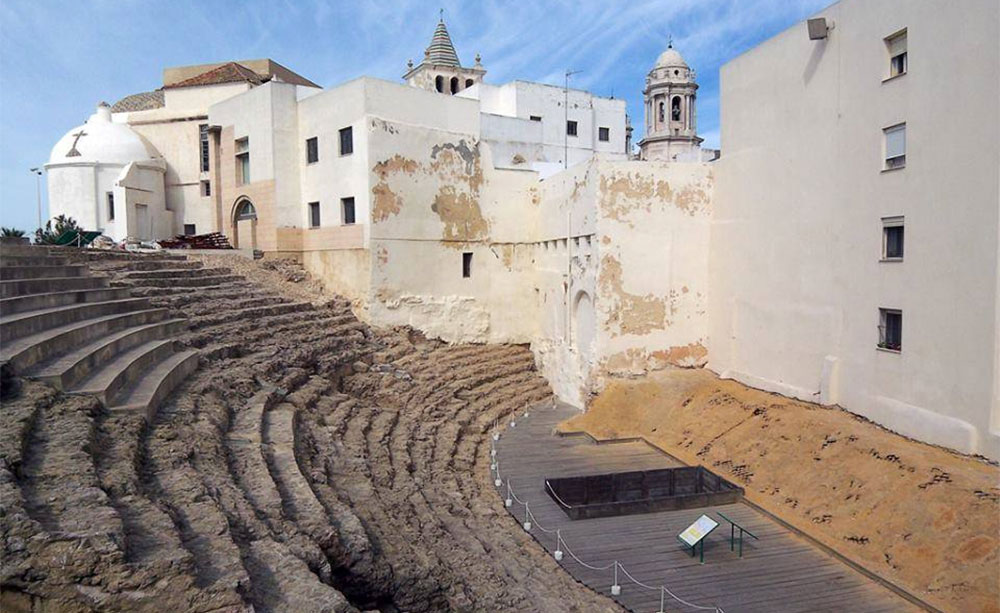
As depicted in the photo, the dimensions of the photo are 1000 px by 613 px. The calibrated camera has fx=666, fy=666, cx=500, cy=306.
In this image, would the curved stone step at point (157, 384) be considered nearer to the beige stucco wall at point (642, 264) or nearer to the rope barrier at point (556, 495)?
the rope barrier at point (556, 495)

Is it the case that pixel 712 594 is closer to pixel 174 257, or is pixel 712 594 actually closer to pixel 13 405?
pixel 13 405

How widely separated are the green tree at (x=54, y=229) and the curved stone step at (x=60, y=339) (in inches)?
411

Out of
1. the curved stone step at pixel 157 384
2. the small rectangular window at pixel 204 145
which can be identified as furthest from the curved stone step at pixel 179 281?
the small rectangular window at pixel 204 145

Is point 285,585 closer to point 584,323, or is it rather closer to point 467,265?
point 584,323

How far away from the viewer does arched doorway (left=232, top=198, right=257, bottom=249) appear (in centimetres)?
2317

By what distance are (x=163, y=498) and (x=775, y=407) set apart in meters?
12.8

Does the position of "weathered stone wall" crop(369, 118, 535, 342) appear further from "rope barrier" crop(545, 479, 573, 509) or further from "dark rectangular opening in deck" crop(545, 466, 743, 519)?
"dark rectangular opening in deck" crop(545, 466, 743, 519)

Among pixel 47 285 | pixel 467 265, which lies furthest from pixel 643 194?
pixel 47 285

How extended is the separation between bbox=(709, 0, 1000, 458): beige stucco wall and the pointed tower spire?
2085 cm

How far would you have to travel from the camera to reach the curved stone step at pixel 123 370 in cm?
838

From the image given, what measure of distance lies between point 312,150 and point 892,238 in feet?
55.8

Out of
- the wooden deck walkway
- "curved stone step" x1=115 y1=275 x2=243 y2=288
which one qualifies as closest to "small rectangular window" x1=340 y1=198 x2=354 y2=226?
"curved stone step" x1=115 y1=275 x2=243 y2=288

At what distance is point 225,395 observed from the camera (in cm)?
1129

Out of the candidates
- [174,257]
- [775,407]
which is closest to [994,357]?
[775,407]
